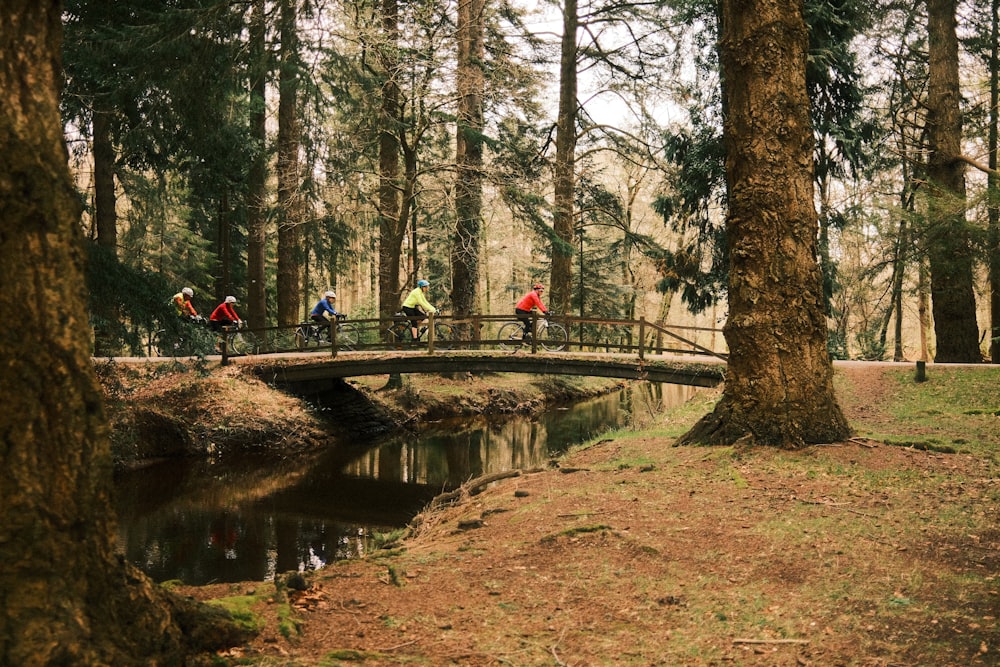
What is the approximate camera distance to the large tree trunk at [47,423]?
9.07 ft

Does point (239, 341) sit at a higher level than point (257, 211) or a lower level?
lower

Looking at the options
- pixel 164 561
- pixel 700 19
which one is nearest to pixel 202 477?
pixel 164 561

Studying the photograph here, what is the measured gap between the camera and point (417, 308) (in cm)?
1800

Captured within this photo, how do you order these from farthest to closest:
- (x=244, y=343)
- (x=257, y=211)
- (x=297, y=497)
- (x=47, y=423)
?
1. (x=257, y=211)
2. (x=244, y=343)
3. (x=297, y=497)
4. (x=47, y=423)

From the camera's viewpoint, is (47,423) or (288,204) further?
(288,204)

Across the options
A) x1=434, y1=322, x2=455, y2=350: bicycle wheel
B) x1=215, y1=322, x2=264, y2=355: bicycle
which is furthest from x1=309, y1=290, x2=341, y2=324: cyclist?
x1=434, y1=322, x2=455, y2=350: bicycle wheel

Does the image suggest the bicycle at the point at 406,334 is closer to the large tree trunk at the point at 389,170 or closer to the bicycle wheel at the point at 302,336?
the large tree trunk at the point at 389,170

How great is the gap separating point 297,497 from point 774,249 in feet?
27.2

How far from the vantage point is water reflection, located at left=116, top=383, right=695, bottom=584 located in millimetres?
9141

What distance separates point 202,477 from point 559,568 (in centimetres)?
1006

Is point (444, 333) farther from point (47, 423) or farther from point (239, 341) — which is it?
point (47, 423)

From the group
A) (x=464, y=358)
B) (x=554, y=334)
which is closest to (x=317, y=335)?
(x=464, y=358)

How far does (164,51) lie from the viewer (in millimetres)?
8383

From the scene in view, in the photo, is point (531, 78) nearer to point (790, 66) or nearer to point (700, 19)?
point (700, 19)
